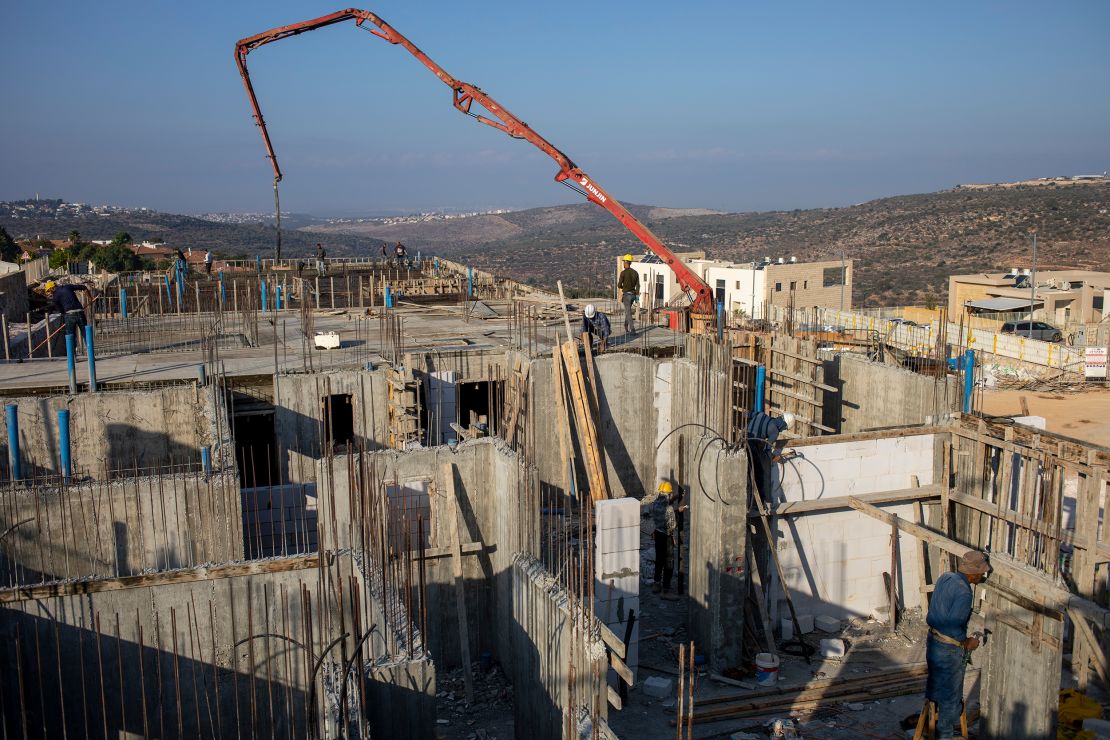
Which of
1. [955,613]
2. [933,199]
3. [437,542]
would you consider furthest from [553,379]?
[933,199]

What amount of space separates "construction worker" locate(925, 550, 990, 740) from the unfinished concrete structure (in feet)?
2.07

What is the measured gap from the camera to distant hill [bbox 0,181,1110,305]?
193 feet

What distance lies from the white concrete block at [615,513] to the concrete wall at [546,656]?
1012 millimetres

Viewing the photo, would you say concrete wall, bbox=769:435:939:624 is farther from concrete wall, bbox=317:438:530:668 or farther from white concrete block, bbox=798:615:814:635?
concrete wall, bbox=317:438:530:668

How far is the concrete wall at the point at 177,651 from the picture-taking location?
693 centimetres

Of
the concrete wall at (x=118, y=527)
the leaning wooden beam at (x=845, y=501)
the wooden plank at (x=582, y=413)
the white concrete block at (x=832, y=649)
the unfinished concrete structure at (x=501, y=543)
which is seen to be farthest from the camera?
the wooden plank at (x=582, y=413)

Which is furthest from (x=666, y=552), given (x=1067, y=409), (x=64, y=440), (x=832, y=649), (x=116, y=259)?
(x=116, y=259)

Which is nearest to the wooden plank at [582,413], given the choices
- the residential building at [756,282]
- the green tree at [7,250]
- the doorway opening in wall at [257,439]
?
the doorway opening in wall at [257,439]

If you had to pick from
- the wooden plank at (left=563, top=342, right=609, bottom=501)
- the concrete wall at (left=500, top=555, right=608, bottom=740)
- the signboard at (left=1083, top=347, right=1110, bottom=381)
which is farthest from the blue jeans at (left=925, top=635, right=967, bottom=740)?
the signboard at (left=1083, top=347, right=1110, bottom=381)

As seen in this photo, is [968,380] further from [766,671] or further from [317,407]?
[317,407]

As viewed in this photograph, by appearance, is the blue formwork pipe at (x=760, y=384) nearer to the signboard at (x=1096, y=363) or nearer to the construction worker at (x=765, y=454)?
the construction worker at (x=765, y=454)

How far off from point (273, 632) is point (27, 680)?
69.1 inches

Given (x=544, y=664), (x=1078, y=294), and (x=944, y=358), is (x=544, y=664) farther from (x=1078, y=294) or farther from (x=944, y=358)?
(x=1078, y=294)

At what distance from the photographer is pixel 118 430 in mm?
12242
